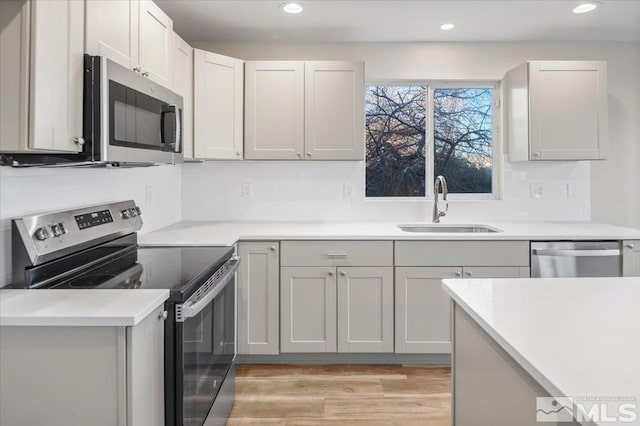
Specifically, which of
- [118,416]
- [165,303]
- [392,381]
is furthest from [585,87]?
[118,416]

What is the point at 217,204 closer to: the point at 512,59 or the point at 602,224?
the point at 512,59

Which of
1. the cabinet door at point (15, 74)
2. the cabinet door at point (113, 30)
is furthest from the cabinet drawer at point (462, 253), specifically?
the cabinet door at point (15, 74)

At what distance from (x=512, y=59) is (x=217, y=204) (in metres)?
2.58

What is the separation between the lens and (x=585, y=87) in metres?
3.15

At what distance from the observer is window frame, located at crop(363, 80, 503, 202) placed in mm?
3580

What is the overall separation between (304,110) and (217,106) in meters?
0.60

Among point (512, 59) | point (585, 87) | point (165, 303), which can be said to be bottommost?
point (165, 303)

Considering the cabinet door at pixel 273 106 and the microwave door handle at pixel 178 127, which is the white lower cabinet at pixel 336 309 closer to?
the cabinet door at pixel 273 106

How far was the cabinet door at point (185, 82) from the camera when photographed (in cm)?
268

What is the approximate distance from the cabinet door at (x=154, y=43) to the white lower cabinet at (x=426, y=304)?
178 centimetres

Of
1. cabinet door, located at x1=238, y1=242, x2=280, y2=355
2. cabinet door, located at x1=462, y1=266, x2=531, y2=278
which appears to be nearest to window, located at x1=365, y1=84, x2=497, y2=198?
cabinet door, located at x1=462, y1=266, x2=531, y2=278

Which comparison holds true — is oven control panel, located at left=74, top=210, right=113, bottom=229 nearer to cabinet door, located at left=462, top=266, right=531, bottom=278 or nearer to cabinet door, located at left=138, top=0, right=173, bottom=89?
cabinet door, located at left=138, top=0, right=173, bottom=89

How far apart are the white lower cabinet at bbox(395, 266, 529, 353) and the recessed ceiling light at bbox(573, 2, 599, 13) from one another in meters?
1.69

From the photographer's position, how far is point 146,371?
137 cm
